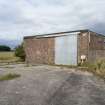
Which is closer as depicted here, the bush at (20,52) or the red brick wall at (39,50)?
the red brick wall at (39,50)

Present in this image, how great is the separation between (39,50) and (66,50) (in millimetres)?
4356

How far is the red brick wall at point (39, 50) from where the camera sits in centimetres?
2209

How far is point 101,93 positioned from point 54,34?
14.1 m

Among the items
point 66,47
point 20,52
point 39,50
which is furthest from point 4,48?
point 66,47

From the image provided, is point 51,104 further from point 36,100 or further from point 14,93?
point 14,93

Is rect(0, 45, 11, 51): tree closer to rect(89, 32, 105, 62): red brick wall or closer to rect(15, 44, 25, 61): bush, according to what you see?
rect(15, 44, 25, 61): bush

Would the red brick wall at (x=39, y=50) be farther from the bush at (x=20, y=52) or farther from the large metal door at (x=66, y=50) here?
the bush at (x=20, y=52)

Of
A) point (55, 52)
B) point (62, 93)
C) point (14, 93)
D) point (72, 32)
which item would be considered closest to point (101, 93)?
point (62, 93)

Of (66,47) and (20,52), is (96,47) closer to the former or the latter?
(66,47)

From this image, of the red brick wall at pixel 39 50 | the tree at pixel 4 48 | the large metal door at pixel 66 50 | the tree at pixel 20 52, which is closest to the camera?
the large metal door at pixel 66 50

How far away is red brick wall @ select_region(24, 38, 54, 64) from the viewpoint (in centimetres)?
2209

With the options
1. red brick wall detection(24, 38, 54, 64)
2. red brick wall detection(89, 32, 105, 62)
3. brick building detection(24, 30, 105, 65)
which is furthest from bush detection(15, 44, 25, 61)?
red brick wall detection(89, 32, 105, 62)

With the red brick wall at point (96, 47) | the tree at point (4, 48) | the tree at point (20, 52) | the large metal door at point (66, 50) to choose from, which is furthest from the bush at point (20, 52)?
the tree at point (4, 48)

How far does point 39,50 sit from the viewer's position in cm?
2334
